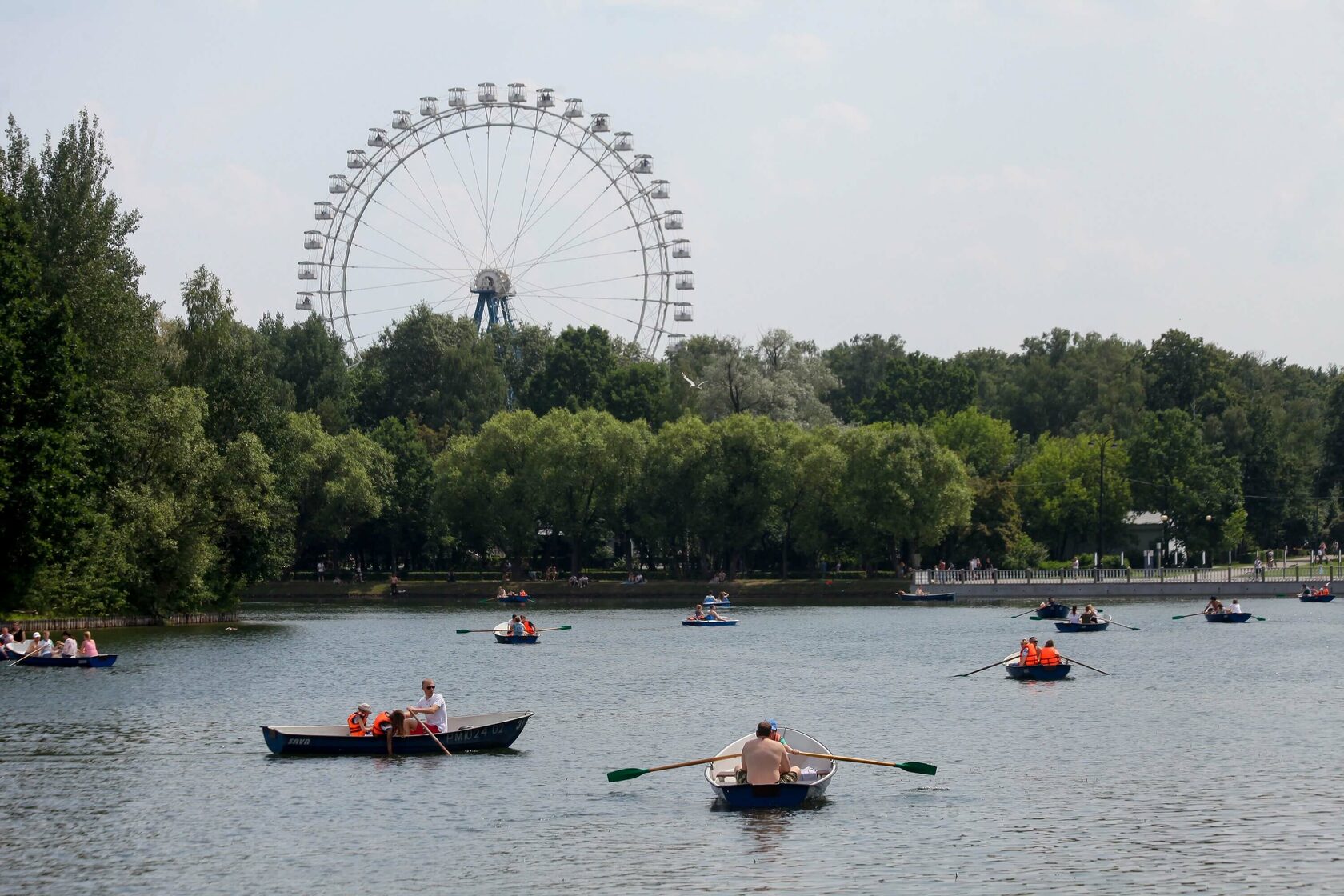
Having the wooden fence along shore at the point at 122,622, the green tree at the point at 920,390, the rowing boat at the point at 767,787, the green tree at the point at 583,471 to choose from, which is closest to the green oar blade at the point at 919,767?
the rowing boat at the point at 767,787

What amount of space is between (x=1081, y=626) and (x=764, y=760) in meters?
49.5

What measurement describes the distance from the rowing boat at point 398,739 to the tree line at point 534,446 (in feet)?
94.8

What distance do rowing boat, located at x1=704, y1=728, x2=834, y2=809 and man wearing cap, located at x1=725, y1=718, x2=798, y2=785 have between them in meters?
0.12

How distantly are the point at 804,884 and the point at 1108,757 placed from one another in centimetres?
1483

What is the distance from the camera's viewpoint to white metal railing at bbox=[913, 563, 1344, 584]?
115m

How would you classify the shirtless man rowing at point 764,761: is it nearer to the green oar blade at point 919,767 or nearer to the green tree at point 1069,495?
the green oar blade at point 919,767

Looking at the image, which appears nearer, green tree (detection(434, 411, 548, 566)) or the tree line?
the tree line

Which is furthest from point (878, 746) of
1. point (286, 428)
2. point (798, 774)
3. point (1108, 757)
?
point (286, 428)

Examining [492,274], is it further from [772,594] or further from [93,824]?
[93,824]

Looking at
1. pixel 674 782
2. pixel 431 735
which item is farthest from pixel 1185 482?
pixel 674 782

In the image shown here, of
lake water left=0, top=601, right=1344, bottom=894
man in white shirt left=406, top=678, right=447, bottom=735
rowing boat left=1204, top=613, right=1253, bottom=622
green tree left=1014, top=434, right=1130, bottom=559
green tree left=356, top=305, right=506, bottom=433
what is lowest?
lake water left=0, top=601, right=1344, bottom=894

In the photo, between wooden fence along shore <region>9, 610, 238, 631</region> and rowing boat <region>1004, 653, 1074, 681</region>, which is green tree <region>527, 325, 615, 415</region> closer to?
wooden fence along shore <region>9, 610, 238, 631</region>

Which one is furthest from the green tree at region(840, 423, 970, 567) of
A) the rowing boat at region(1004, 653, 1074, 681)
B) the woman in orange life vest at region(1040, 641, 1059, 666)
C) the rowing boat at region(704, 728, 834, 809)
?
the rowing boat at region(704, 728, 834, 809)

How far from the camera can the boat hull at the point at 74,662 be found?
190ft
